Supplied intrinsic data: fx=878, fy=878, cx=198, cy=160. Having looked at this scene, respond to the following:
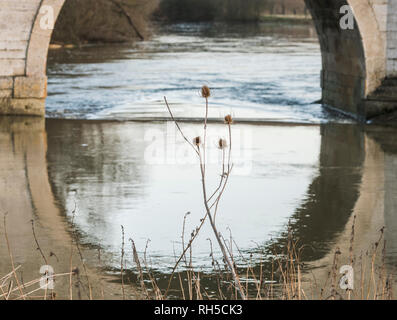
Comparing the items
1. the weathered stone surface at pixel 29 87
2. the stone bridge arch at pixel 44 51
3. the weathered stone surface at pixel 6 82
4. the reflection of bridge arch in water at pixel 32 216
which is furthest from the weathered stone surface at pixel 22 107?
the reflection of bridge arch in water at pixel 32 216

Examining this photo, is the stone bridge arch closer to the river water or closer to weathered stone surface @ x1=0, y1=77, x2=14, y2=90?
weathered stone surface @ x1=0, y1=77, x2=14, y2=90

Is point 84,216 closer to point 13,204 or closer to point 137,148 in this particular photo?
point 13,204

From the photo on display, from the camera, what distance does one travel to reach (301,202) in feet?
26.4

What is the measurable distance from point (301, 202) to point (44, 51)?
6.33 m

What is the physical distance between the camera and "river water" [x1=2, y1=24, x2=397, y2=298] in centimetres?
698

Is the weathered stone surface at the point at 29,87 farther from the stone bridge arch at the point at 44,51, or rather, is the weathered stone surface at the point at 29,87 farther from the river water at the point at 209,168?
the river water at the point at 209,168

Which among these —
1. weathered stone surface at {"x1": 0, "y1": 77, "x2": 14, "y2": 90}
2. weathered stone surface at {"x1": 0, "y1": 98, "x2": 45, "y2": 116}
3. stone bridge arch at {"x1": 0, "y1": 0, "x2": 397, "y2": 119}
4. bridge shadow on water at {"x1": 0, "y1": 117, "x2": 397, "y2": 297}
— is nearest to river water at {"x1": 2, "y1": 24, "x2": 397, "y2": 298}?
bridge shadow on water at {"x1": 0, "y1": 117, "x2": 397, "y2": 297}

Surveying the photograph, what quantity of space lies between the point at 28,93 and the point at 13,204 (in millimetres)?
5593

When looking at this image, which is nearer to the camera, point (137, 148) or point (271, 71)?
point (137, 148)

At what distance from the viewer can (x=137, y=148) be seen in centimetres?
1098

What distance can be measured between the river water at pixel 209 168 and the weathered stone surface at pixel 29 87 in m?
0.58

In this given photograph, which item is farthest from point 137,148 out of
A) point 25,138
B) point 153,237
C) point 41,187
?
point 153,237

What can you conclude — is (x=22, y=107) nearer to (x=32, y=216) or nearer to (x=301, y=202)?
(x=32, y=216)
